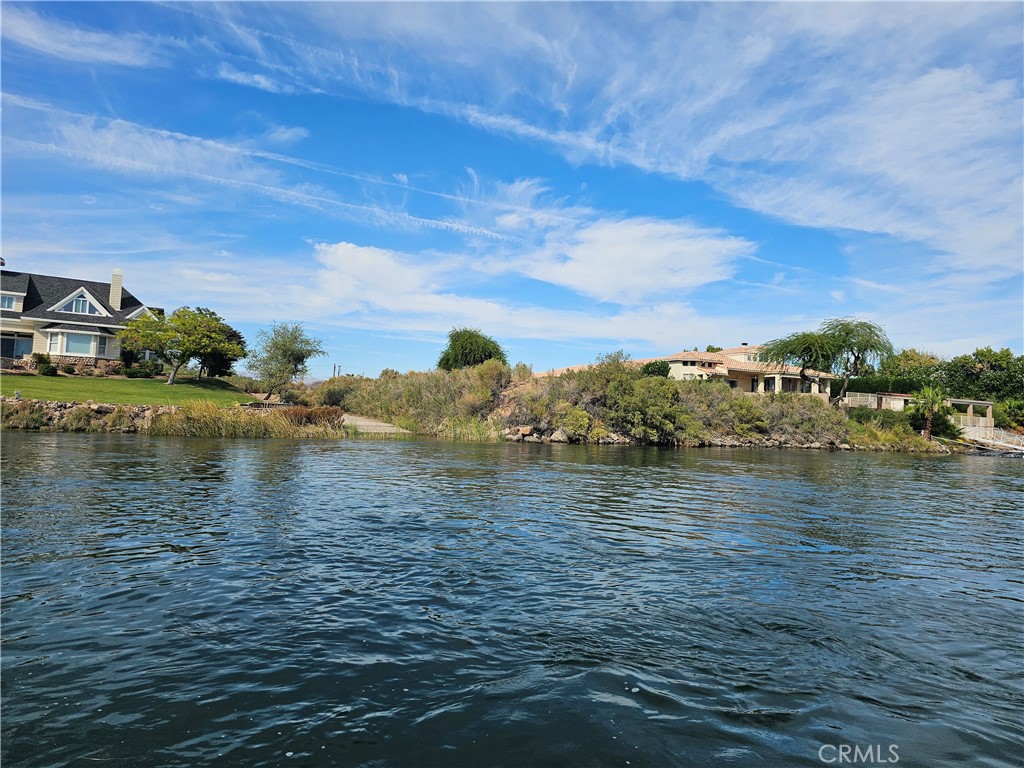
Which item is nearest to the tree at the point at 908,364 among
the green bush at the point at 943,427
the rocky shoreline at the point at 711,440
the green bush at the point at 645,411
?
the green bush at the point at 943,427

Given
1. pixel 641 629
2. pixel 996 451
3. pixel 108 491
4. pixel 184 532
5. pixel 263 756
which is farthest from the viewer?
pixel 996 451

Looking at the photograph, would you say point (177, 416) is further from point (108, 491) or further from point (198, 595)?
point (198, 595)

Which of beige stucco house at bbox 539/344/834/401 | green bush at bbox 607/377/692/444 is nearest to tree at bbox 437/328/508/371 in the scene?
beige stucco house at bbox 539/344/834/401

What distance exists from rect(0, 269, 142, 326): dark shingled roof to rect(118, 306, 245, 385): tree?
5.31 m

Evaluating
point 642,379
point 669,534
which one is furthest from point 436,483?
point 642,379

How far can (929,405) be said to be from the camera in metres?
49.2

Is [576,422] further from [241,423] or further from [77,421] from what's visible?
[77,421]

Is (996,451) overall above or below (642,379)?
below

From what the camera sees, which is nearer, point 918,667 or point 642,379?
point 918,667

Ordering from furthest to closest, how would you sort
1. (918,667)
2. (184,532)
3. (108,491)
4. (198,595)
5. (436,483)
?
(436,483)
(108,491)
(184,532)
(198,595)
(918,667)

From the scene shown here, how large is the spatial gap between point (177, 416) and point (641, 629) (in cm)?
2999

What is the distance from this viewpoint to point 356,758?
4430 millimetres

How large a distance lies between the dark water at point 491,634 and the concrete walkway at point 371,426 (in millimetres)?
22672

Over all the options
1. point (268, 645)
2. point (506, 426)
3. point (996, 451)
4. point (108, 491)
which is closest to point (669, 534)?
point (268, 645)
